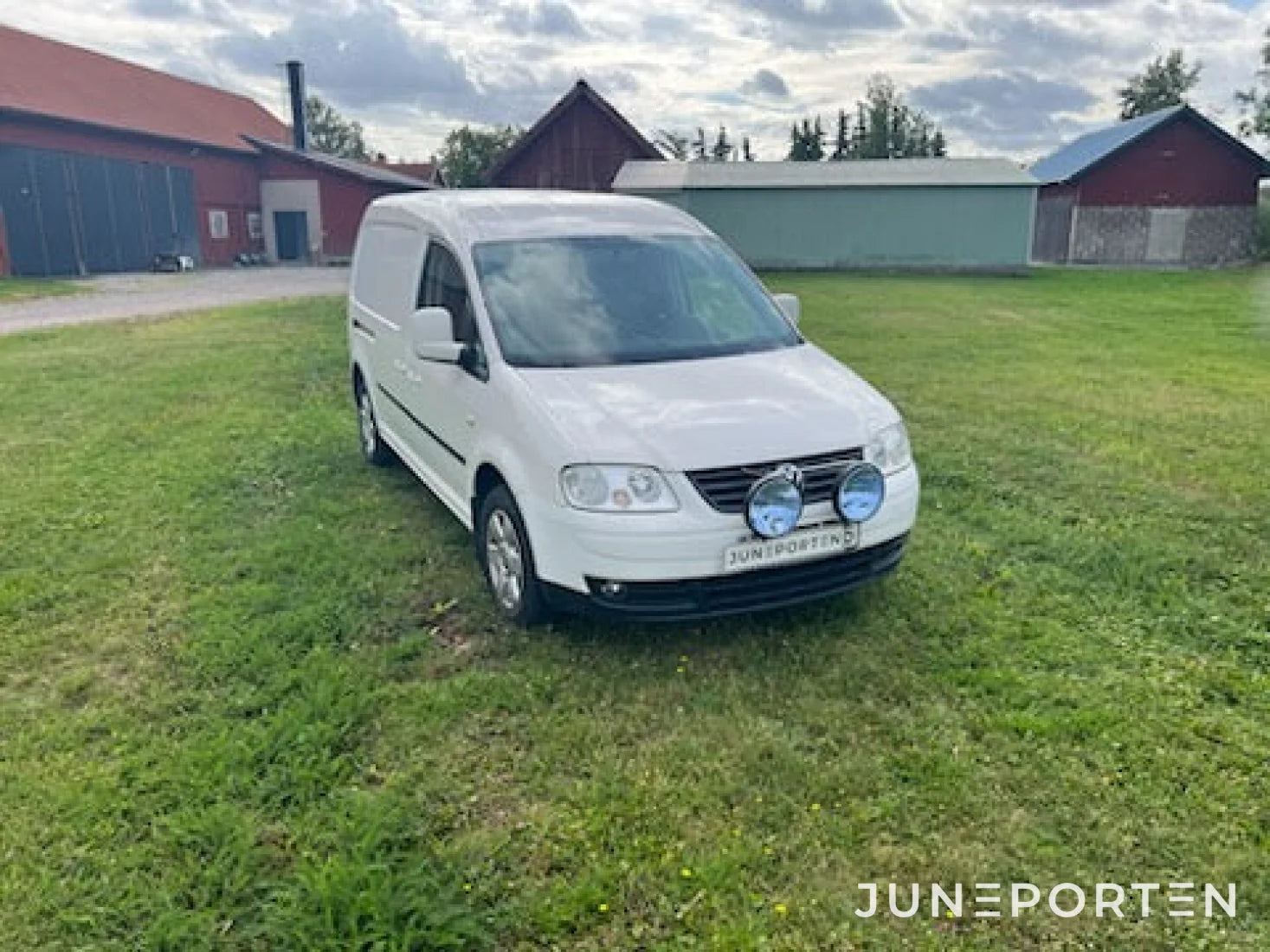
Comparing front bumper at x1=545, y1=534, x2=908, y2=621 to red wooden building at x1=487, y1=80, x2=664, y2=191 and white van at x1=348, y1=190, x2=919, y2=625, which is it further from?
red wooden building at x1=487, y1=80, x2=664, y2=191

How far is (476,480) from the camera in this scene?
173 inches

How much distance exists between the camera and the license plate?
3.62 m

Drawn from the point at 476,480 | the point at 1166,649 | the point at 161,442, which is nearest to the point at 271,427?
the point at 161,442

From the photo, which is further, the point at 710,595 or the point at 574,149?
the point at 574,149

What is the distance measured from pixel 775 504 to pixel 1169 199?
127 ft

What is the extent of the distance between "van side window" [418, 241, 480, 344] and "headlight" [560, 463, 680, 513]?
1.19m

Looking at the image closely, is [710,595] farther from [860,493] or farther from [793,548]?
[860,493]

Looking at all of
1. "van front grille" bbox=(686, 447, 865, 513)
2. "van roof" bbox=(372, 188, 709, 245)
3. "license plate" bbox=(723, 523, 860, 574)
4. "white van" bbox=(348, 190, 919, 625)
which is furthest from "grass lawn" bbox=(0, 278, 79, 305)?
"license plate" bbox=(723, 523, 860, 574)

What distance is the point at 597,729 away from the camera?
11.1 ft

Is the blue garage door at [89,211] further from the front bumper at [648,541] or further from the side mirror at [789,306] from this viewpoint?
the front bumper at [648,541]

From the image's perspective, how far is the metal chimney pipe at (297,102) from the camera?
42969 mm

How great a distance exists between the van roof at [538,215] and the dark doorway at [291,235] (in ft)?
119

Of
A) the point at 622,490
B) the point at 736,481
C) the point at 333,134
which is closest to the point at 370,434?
the point at 622,490

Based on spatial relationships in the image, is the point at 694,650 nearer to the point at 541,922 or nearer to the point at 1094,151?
the point at 541,922
